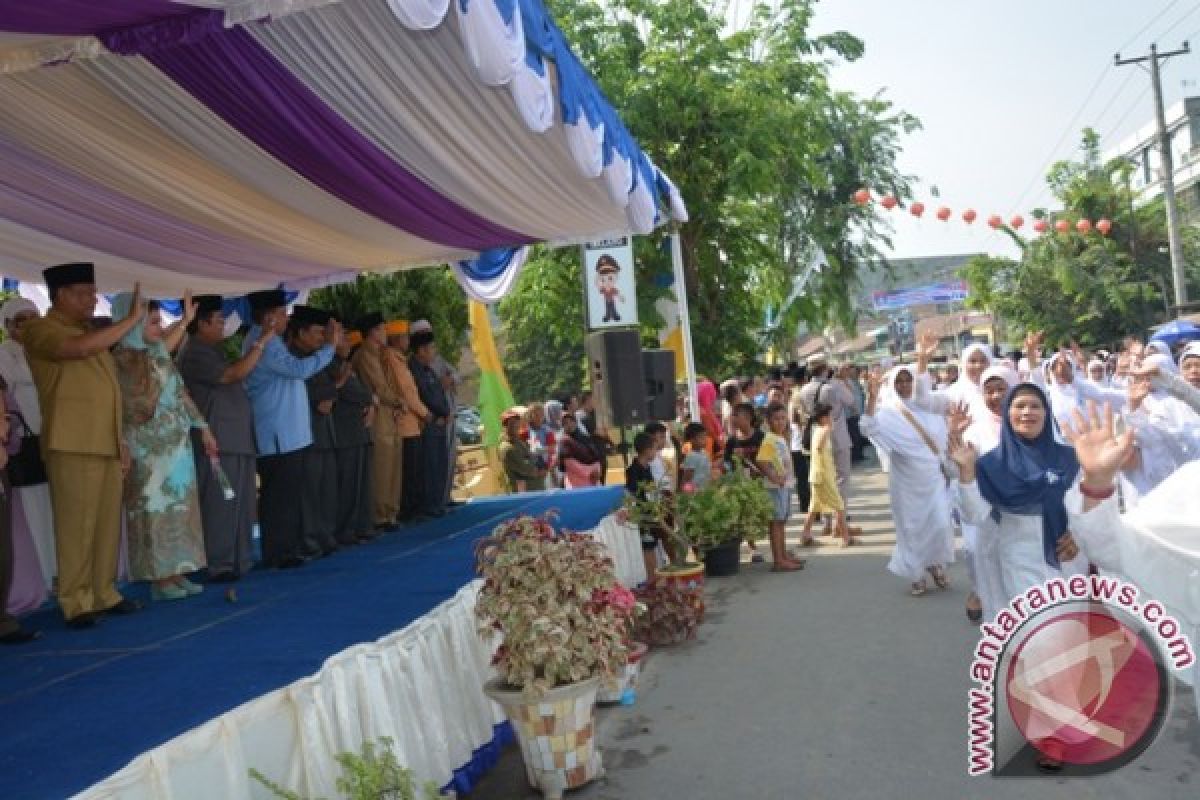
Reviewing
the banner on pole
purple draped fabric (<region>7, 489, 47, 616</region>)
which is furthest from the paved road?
the banner on pole

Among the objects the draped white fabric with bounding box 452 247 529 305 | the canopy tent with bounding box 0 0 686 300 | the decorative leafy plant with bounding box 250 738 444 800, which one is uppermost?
the canopy tent with bounding box 0 0 686 300

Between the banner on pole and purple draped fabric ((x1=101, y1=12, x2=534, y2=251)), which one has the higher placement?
the banner on pole

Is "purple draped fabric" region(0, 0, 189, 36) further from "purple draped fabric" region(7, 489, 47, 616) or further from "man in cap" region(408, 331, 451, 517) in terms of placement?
"man in cap" region(408, 331, 451, 517)

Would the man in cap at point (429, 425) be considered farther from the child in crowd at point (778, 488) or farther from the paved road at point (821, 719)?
the child in crowd at point (778, 488)

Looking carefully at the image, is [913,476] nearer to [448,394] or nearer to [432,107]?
[448,394]

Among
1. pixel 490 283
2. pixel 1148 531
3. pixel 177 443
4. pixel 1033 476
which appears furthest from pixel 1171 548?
pixel 490 283

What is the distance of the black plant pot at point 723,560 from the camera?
893 cm

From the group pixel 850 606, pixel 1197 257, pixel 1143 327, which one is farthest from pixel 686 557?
pixel 1197 257

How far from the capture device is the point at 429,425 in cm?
833

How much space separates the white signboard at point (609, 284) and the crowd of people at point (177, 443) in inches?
85.8

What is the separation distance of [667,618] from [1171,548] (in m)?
4.07

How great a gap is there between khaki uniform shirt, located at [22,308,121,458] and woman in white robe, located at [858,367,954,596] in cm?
487

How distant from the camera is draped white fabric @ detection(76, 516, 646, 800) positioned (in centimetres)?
292

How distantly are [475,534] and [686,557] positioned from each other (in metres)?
1.47
